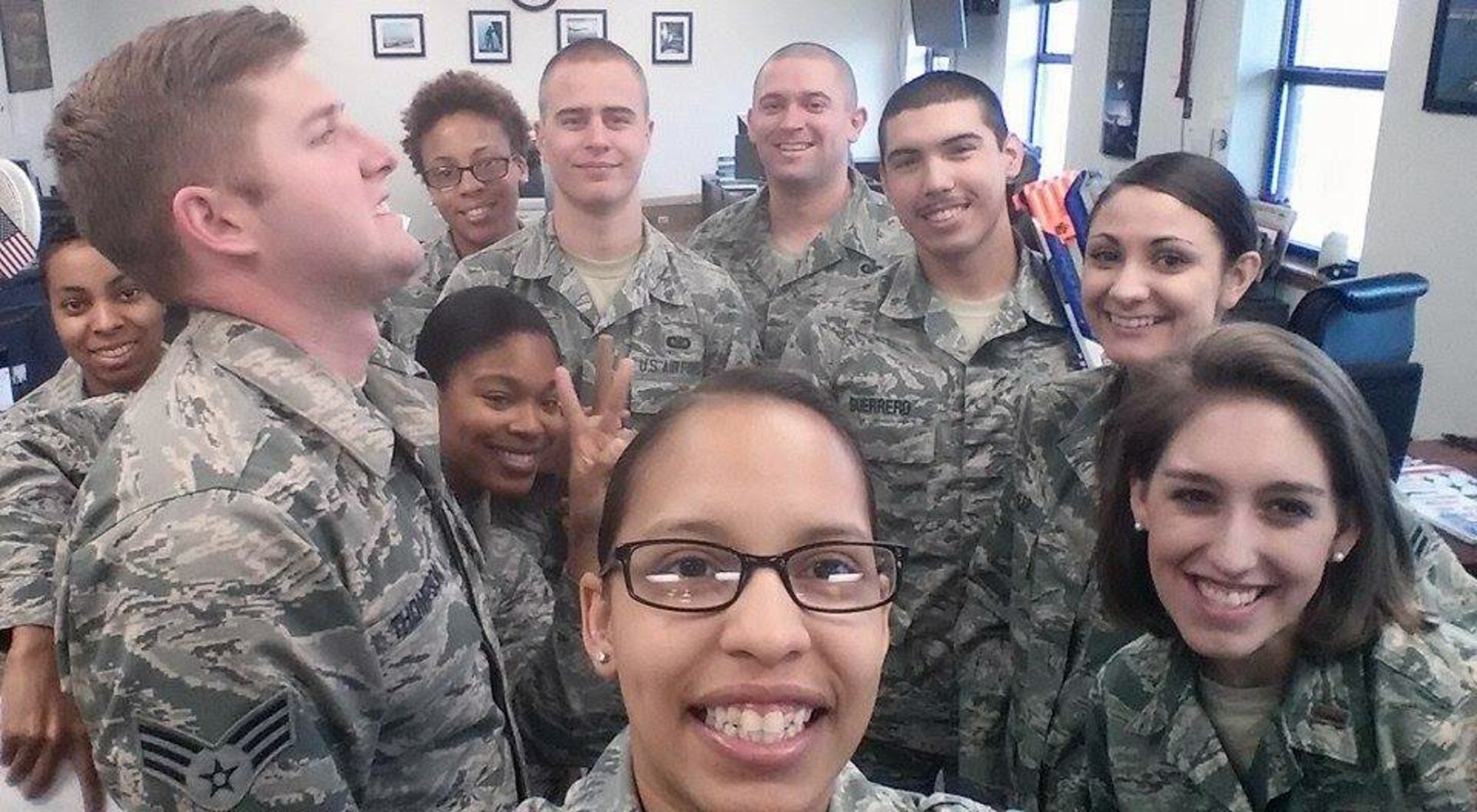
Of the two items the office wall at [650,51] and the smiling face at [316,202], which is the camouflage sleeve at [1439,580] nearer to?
the smiling face at [316,202]

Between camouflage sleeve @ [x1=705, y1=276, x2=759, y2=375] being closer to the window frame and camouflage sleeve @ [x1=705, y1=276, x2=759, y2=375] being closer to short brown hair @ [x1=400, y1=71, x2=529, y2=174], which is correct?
short brown hair @ [x1=400, y1=71, x2=529, y2=174]

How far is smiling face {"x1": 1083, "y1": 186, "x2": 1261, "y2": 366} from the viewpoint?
1670 millimetres

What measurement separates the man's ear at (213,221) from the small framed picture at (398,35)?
7077mm

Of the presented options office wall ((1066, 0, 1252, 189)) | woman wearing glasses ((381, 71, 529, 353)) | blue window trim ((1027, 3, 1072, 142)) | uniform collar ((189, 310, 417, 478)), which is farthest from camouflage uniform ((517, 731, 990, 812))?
blue window trim ((1027, 3, 1072, 142))

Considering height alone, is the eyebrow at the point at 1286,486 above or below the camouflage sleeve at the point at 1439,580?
above

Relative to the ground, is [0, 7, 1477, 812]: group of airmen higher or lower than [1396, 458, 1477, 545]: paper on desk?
higher

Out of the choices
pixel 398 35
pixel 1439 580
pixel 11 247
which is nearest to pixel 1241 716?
pixel 1439 580

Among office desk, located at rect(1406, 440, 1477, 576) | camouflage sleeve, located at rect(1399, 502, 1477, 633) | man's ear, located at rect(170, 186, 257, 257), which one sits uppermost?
man's ear, located at rect(170, 186, 257, 257)

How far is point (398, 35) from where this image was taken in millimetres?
7660

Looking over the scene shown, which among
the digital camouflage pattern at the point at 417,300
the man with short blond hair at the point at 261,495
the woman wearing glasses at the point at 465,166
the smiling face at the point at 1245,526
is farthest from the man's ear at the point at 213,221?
the woman wearing glasses at the point at 465,166

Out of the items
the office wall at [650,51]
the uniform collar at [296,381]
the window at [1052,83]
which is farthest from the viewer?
the office wall at [650,51]

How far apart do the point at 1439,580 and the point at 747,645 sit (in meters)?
1.17

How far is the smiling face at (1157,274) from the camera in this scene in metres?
1.67

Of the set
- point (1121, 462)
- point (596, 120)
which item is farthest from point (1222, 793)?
point (596, 120)
